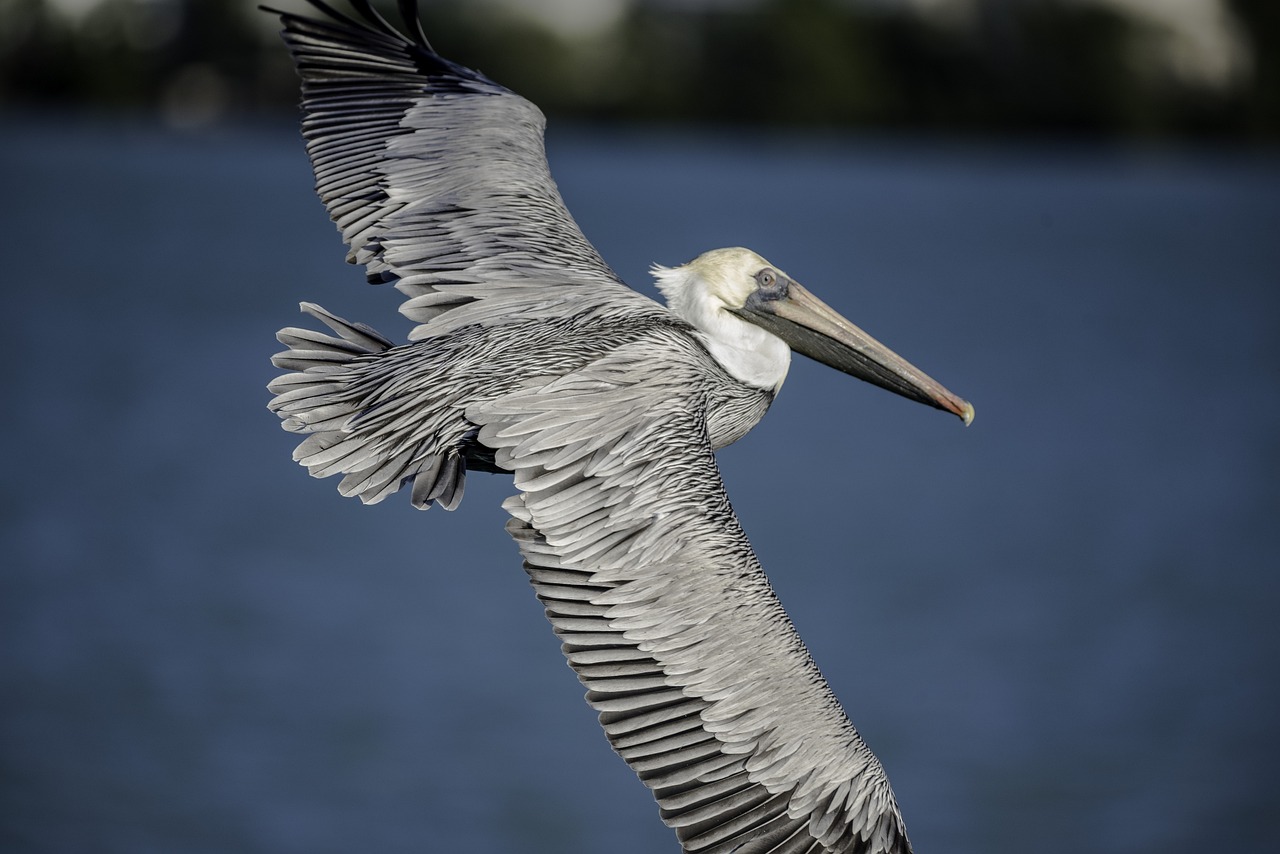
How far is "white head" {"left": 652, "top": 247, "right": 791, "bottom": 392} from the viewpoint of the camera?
285 inches

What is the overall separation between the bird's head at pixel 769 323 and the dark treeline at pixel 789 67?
70273 millimetres

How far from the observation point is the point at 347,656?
21062 millimetres

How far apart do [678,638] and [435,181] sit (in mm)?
2756

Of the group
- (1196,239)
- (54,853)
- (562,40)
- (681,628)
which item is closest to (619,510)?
(681,628)

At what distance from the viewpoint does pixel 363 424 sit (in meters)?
6.41

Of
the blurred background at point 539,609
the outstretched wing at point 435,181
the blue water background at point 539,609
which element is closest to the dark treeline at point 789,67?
the blurred background at point 539,609

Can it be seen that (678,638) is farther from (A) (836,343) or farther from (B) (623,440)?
(A) (836,343)

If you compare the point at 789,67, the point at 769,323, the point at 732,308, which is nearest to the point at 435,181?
the point at 732,308

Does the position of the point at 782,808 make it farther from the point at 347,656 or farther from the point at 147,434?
the point at 147,434

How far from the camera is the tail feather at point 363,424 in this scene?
20.6 feet

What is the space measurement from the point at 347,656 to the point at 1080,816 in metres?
8.97

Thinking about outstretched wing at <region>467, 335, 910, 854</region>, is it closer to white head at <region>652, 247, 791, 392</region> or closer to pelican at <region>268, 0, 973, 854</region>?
pelican at <region>268, 0, 973, 854</region>

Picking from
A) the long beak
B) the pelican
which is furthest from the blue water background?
the pelican

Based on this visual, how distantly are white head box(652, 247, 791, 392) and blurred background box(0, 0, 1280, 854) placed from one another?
4330 mm
